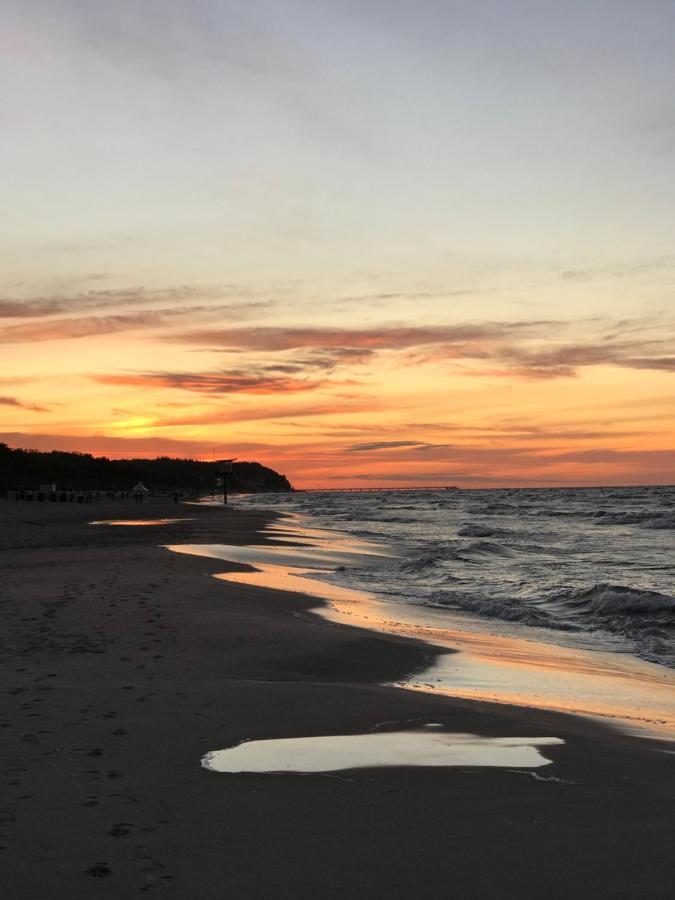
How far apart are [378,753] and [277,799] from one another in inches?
53.5

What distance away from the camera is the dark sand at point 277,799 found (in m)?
4.19

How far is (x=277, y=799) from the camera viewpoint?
209 inches

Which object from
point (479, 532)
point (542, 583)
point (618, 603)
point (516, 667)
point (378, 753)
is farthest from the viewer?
point (479, 532)

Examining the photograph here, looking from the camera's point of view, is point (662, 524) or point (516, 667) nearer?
point (516, 667)

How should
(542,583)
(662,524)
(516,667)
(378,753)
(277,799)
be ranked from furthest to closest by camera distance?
(662,524) → (542,583) → (516,667) → (378,753) → (277,799)

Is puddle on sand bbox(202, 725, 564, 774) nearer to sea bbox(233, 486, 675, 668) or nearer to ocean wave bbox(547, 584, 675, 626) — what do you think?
sea bbox(233, 486, 675, 668)

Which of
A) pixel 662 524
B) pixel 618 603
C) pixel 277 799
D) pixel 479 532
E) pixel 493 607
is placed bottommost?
pixel 493 607

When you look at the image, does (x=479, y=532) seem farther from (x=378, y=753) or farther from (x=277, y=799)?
(x=277, y=799)

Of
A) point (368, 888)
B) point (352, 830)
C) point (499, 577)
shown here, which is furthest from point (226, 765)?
point (499, 577)

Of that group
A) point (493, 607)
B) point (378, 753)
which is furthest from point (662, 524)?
point (378, 753)

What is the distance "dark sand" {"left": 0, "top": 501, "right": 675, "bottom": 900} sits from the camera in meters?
4.19

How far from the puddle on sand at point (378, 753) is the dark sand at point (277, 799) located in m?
0.20

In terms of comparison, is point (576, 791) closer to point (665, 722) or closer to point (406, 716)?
point (406, 716)

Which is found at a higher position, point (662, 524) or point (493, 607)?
point (662, 524)
